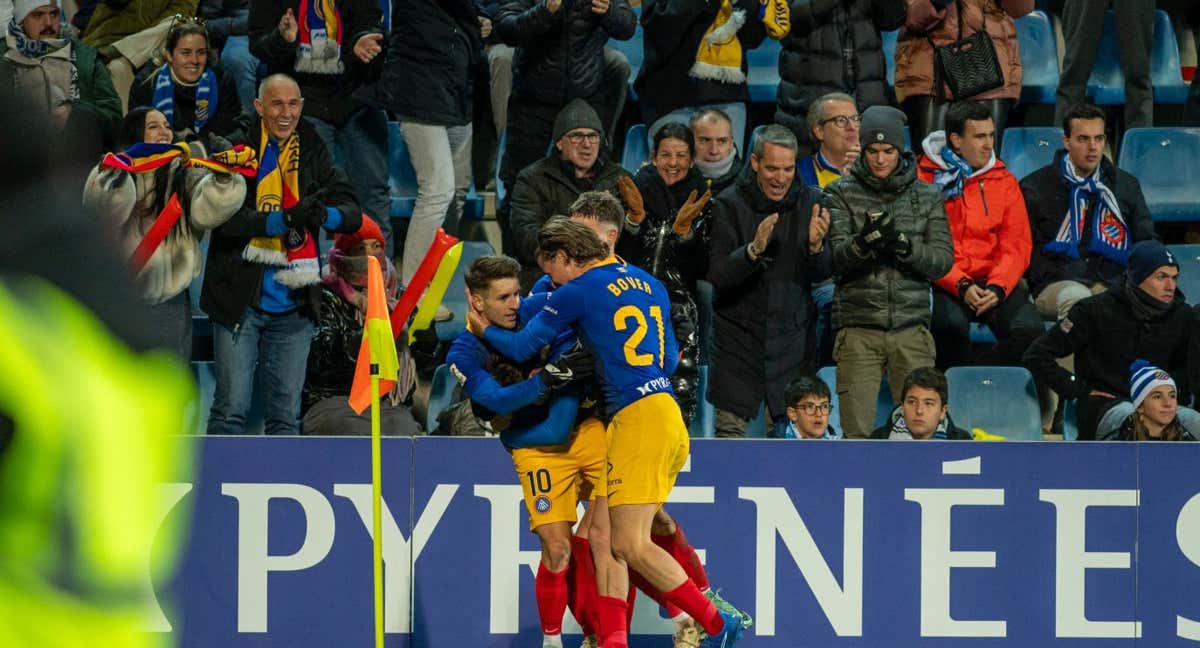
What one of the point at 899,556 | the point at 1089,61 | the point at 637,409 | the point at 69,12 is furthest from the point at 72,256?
the point at 69,12

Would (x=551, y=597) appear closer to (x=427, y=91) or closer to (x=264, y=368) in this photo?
(x=264, y=368)

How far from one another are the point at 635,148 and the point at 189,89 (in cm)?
296

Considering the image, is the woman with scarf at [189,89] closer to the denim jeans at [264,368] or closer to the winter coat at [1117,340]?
the denim jeans at [264,368]

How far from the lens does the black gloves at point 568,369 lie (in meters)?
7.34

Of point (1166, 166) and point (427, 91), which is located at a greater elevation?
point (427, 91)

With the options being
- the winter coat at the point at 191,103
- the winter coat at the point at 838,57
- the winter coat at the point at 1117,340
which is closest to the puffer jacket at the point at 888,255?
the winter coat at the point at 1117,340

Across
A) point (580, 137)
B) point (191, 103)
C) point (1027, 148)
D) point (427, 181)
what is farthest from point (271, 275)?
point (1027, 148)

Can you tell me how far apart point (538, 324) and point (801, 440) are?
153cm

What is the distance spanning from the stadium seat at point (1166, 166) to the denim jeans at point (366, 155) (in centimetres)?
492

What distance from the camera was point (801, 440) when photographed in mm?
8008

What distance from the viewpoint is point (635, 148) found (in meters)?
11.2

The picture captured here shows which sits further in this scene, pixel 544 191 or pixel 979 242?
pixel 979 242

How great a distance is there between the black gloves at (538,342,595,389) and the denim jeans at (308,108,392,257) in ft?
10.3

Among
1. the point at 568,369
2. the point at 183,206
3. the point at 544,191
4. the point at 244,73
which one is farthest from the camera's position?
the point at 244,73
